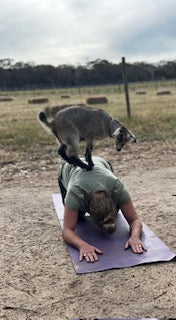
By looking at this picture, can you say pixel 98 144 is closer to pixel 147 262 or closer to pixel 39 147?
pixel 39 147

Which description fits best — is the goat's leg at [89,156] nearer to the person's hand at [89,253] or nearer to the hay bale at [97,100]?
the person's hand at [89,253]

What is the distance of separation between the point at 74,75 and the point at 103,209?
62.7m

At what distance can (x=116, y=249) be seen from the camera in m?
4.34

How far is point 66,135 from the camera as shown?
458 centimetres

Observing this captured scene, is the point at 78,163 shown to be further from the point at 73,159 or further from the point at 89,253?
the point at 89,253

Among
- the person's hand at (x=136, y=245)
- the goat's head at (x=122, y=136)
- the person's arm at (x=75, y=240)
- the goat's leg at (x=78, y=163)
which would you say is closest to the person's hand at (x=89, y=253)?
the person's arm at (x=75, y=240)

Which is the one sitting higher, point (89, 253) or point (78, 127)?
point (78, 127)

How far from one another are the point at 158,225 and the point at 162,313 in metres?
1.90

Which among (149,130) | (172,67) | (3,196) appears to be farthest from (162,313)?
(172,67)

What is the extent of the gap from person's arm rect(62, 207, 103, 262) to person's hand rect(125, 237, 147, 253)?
30cm

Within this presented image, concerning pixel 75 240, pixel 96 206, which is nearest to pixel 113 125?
pixel 96 206

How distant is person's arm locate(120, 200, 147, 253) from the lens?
4.31m

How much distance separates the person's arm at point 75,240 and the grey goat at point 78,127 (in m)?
0.53

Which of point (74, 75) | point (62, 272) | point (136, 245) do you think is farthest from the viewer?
point (74, 75)
